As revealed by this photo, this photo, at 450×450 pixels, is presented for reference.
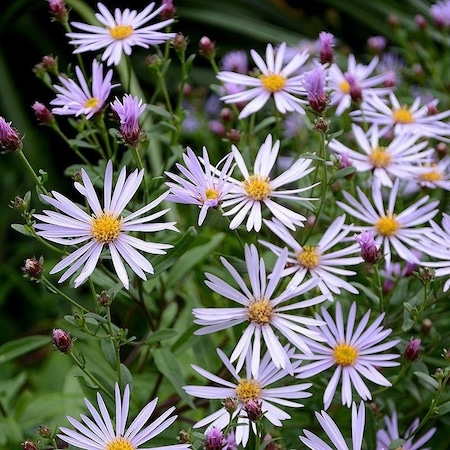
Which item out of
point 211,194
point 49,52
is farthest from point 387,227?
point 49,52

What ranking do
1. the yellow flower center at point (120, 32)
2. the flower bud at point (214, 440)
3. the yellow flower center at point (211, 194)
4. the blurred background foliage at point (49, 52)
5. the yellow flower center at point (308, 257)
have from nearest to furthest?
the flower bud at point (214, 440) < the yellow flower center at point (211, 194) < the yellow flower center at point (308, 257) < the yellow flower center at point (120, 32) < the blurred background foliage at point (49, 52)

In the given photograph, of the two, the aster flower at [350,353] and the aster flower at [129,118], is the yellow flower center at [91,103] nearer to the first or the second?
the aster flower at [129,118]

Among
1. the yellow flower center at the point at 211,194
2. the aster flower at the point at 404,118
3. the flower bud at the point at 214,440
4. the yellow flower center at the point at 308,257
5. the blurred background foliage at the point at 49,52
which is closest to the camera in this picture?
the flower bud at the point at 214,440

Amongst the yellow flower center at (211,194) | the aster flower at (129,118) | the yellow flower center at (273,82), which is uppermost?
the yellow flower center at (273,82)

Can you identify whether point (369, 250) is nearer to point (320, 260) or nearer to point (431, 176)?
point (320, 260)

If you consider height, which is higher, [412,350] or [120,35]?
[120,35]

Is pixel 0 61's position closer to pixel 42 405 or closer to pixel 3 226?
pixel 3 226

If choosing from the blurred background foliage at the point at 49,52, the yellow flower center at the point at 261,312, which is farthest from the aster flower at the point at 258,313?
the blurred background foliage at the point at 49,52

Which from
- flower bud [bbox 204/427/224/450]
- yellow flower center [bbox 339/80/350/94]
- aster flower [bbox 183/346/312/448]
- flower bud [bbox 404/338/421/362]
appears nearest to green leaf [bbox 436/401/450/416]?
flower bud [bbox 404/338/421/362]
